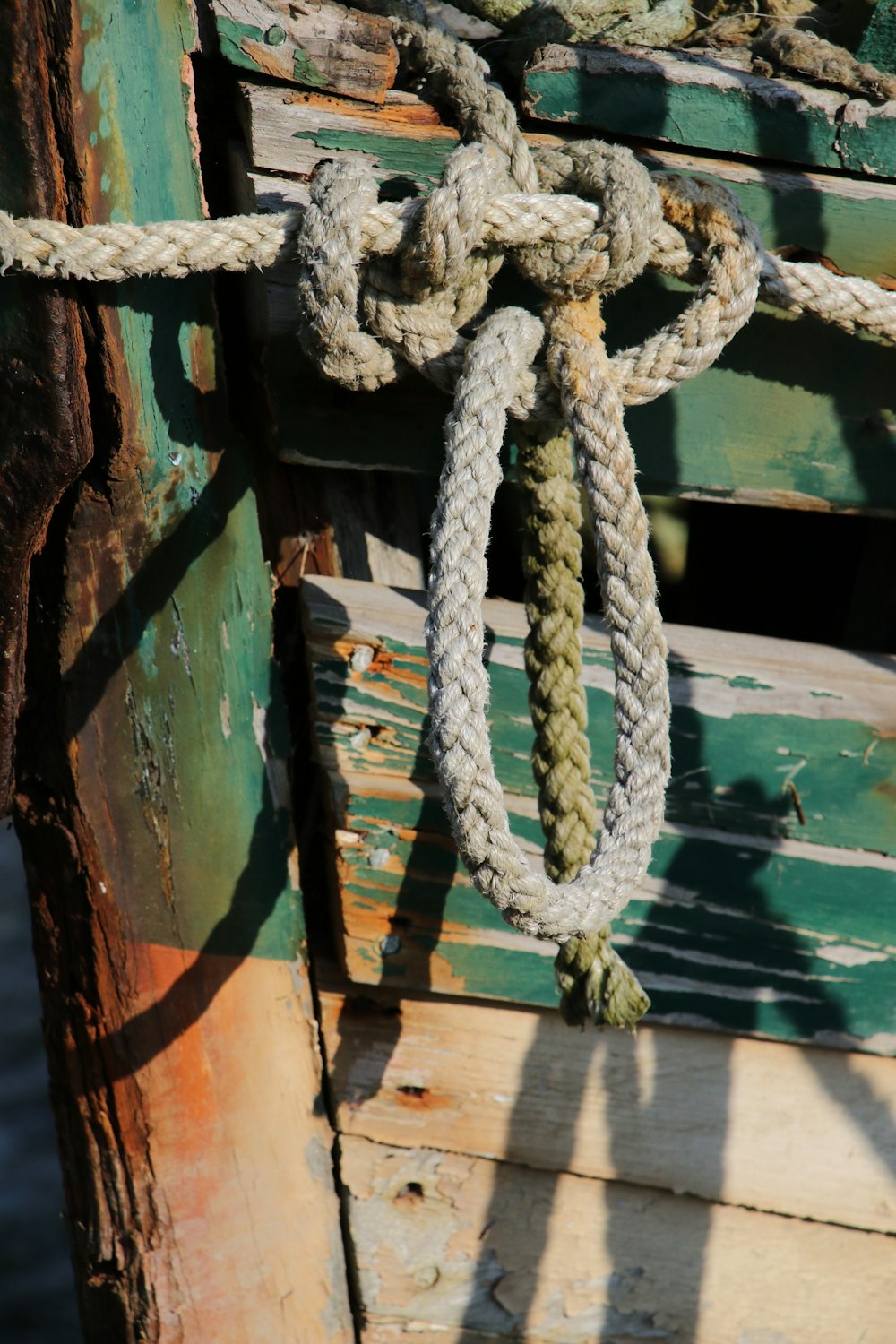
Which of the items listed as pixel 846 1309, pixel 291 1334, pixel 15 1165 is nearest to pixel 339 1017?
pixel 291 1334

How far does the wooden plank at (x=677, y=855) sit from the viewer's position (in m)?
1.12

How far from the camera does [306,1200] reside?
1350mm

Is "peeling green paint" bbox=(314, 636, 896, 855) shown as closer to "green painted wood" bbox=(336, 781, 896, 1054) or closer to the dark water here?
"green painted wood" bbox=(336, 781, 896, 1054)

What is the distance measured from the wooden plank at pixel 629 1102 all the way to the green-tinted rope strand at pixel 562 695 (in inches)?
14.2

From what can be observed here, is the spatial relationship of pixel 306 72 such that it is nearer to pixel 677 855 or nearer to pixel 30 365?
pixel 30 365

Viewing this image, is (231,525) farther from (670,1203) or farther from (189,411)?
(670,1203)

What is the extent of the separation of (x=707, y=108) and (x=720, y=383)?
0.25 m

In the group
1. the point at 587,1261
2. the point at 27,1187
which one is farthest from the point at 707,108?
the point at 27,1187

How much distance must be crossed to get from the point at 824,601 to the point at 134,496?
125 centimetres

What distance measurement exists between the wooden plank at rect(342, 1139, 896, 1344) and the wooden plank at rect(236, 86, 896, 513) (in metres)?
0.86

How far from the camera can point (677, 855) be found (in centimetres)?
118

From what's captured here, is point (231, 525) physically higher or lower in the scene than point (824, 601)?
higher

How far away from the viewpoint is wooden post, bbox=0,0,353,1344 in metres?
0.93

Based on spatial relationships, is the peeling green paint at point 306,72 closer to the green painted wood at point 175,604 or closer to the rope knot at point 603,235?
the green painted wood at point 175,604
